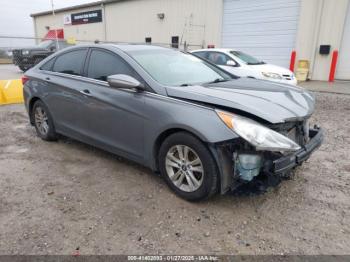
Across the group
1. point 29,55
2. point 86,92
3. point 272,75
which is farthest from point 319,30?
point 29,55

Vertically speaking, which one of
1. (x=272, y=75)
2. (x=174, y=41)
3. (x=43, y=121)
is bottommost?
(x=43, y=121)

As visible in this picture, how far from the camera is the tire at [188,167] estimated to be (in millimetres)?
2660

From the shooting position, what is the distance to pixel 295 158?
105 inches

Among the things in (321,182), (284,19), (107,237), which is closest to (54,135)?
(107,237)

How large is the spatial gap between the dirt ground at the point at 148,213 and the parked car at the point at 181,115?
29cm

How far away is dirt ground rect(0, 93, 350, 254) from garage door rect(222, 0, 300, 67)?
10127 millimetres

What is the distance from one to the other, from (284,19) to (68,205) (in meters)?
12.6

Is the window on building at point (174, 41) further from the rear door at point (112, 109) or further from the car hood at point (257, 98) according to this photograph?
the car hood at point (257, 98)

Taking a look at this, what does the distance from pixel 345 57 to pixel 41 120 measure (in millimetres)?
11509

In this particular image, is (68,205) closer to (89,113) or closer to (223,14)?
(89,113)

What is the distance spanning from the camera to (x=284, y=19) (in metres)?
12.6

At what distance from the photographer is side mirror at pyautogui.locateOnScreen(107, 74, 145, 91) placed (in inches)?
119

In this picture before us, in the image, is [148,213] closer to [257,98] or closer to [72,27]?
[257,98]

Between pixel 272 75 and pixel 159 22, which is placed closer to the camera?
pixel 272 75
